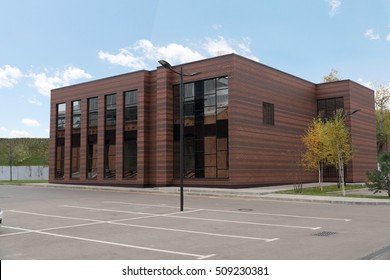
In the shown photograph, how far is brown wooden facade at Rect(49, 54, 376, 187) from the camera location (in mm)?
31953

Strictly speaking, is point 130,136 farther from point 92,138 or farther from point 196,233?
point 196,233

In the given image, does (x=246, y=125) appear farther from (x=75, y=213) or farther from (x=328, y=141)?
(x=75, y=213)

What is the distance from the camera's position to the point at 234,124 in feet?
102

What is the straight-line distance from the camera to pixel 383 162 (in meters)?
23.8

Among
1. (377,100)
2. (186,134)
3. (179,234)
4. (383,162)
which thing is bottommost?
(179,234)

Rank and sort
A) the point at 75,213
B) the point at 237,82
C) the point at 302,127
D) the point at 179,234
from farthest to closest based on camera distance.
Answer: the point at 302,127 → the point at 237,82 → the point at 75,213 → the point at 179,234

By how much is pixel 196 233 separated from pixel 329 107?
33.3 meters

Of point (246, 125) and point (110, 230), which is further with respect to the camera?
point (246, 125)

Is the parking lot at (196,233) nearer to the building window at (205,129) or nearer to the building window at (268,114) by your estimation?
the building window at (205,129)

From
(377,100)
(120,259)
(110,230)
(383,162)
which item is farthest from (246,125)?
(377,100)

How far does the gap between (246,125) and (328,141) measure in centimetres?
653

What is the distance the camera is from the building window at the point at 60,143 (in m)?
44.2

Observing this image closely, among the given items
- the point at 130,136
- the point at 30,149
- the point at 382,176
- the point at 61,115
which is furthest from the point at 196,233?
the point at 30,149

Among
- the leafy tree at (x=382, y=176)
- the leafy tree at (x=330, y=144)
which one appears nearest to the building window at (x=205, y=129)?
the leafy tree at (x=330, y=144)
